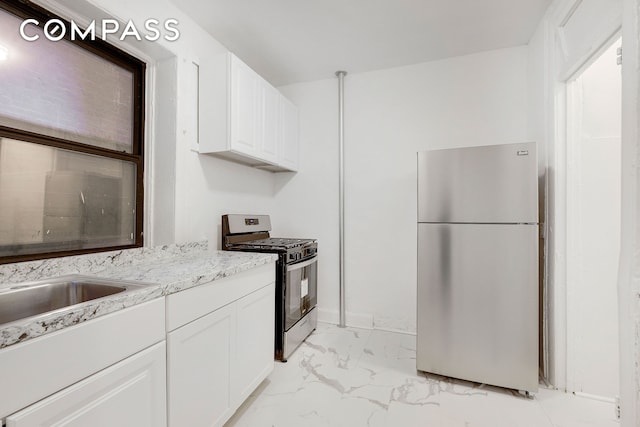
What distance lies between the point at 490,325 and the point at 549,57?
184 cm

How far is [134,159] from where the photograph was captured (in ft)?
6.20

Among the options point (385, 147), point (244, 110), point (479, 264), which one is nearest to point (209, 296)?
point (244, 110)

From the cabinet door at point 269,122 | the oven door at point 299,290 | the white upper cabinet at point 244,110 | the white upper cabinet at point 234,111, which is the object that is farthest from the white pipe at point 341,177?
the white upper cabinet at point 244,110

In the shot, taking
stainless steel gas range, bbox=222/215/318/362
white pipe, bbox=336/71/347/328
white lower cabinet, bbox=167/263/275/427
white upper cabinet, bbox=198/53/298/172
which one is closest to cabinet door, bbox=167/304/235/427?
white lower cabinet, bbox=167/263/275/427

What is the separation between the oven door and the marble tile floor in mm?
344

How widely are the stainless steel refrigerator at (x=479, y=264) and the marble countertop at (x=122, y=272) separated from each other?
1.14 m

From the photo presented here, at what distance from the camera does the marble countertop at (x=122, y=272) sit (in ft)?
2.50

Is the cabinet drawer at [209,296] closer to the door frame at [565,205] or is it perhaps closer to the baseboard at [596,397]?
the door frame at [565,205]

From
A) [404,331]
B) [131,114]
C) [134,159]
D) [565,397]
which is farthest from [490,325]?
[131,114]

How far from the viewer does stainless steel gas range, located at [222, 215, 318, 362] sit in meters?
2.17

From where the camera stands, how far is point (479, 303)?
72.7 inches

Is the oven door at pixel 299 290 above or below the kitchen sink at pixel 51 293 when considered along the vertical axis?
below

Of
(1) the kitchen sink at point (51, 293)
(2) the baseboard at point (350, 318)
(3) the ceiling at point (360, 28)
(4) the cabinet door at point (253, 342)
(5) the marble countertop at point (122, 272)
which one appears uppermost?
(3) the ceiling at point (360, 28)

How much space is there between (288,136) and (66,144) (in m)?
1.73
